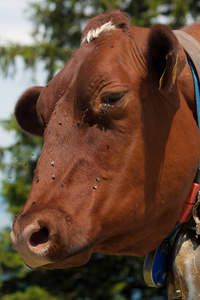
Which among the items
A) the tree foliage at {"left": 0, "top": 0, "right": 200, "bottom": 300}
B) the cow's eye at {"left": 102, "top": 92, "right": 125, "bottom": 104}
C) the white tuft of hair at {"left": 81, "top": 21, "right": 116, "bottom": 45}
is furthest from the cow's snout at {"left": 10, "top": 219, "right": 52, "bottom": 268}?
the tree foliage at {"left": 0, "top": 0, "right": 200, "bottom": 300}

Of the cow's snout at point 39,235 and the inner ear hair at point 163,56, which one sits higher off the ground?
the inner ear hair at point 163,56

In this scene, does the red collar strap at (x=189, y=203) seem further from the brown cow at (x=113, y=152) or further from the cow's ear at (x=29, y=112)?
the cow's ear at (x=29, y=112)

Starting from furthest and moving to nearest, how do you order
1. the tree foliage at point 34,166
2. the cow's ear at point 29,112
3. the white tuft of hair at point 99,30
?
the tree foliage at point 34,166
the cow's ear at point 29,112
the white tuft of hair at point 99,30

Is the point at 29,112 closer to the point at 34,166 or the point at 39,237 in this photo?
the point at 39,237

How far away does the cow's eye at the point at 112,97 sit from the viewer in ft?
7.34

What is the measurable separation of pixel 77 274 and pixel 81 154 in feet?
25.4

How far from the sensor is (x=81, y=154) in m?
2.22

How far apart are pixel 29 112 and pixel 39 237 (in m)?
1.25

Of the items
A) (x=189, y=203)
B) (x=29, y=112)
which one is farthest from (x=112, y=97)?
(x=29, y=112)

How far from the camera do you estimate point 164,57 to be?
2334 millimetres

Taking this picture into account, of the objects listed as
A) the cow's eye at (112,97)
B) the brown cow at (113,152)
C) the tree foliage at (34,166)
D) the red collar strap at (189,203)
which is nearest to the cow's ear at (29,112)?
the brown cow at (113,152)

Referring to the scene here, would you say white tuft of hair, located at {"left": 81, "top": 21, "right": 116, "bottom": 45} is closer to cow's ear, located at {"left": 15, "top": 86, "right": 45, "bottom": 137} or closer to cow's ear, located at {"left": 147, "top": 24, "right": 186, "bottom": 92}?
cow's ear, located at {"left": 147, "top": 24, "right": 186, "bottom": 92}

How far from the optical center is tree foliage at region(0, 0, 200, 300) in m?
9.22

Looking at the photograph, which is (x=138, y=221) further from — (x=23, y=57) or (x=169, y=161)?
(x=23, y=57)
